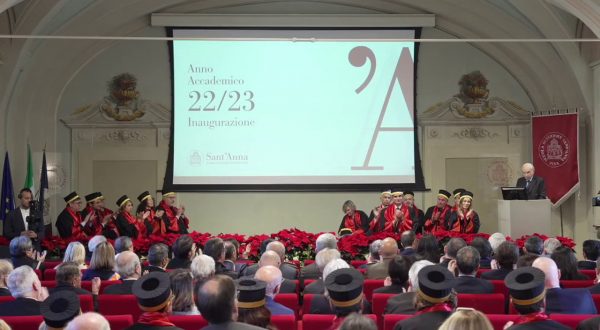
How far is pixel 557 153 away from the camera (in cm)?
1346

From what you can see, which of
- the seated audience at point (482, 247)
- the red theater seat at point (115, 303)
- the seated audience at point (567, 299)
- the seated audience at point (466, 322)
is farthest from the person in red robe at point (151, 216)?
the seated audience at point (466, 322)

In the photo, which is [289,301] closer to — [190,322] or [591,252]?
[190,322]

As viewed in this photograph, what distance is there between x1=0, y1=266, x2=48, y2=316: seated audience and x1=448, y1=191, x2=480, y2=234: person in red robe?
24.6 ft

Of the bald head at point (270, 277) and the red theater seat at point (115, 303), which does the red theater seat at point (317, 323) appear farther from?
the red theater seat at point (115, 303)

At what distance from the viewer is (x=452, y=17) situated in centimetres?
1416

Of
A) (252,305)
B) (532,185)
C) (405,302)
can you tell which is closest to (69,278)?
(252,305)

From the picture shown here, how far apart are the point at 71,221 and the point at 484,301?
7.82 metres

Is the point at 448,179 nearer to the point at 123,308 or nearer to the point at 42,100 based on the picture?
the point at 42,100

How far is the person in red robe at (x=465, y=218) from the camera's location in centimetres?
1171

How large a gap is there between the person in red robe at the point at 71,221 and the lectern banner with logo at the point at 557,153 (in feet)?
24.5

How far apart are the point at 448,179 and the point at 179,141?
4734mm

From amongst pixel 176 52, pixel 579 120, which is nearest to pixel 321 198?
pixel 176 52

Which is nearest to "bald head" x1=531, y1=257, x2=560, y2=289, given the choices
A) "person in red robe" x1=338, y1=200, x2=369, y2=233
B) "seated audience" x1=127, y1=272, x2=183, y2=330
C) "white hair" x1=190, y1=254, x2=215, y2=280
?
"white hair" x1=190, y1=254, x2=215, y2=280

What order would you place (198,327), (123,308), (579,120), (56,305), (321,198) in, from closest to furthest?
1. (56,305)
2. (198,327)
3. (123,308)
4. (579,120)
5. (321,198)
